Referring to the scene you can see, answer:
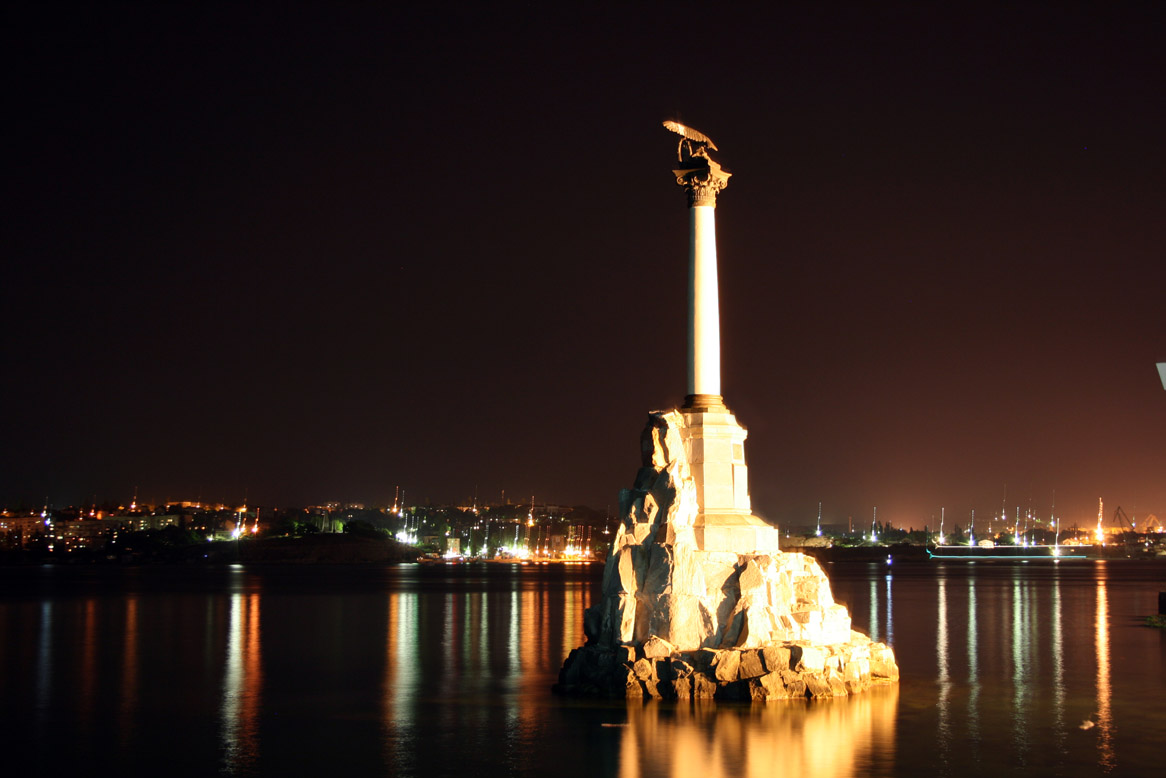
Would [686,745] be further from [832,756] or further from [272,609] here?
[272,609]

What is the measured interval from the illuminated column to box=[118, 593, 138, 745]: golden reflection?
555 inches

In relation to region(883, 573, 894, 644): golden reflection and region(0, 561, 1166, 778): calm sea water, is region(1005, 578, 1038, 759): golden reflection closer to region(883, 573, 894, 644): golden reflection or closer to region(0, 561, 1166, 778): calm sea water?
region(0, 561, 1166, 778): calm sea water

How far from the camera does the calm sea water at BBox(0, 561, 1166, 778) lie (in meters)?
18.2

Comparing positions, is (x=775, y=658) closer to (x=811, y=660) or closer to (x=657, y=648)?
(x=811, y=660)

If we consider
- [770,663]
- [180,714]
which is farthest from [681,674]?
[180,714]

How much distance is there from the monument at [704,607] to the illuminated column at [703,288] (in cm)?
132

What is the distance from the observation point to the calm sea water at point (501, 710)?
18.2 meters

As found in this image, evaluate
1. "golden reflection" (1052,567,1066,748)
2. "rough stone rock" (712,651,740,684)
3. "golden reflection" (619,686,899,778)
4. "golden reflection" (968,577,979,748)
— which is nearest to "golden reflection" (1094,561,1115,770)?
"golden reflection" (1052,567,1066,748)

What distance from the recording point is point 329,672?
30594mm

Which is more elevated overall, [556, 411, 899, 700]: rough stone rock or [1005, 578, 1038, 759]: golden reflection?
[556, 411, 899, 700]: rough stone rock

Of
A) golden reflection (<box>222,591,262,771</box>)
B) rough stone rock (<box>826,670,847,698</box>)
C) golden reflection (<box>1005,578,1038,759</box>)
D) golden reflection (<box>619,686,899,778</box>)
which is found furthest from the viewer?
rough stone rock (<box>826,670,847,698</box>)

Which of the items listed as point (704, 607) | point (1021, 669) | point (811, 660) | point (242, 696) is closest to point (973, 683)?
point (1021, 669)

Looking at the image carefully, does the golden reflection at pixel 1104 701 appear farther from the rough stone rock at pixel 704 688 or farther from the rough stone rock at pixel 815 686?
the rough stone rock at pixel 704 688

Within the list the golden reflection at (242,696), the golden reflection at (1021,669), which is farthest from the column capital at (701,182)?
the golden reflection at (242,696)
